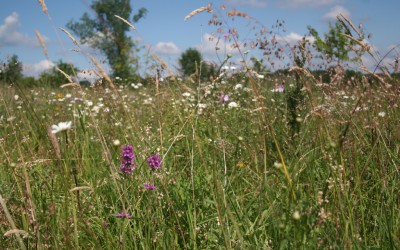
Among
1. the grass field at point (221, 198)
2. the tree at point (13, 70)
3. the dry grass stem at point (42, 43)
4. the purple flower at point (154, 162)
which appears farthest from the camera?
the tree at point (13, 70)

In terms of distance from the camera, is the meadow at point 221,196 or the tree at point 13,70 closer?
the meadow at point 221,196

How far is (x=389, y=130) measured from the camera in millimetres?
2068

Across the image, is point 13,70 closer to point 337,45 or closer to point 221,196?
point 221,196

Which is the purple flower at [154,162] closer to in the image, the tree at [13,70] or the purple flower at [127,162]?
the purple flower at [127,162]

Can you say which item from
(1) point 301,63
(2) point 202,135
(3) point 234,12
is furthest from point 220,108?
(3) point 234,12

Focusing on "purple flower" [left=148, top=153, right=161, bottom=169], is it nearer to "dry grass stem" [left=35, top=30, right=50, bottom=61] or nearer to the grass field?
the grass field

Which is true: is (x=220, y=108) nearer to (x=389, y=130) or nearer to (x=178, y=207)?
(x=389, y=130)

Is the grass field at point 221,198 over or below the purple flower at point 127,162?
below

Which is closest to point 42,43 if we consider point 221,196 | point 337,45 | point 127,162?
point 127,162

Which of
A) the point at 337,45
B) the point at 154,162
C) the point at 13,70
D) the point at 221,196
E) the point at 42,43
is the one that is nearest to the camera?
the point at 221,196

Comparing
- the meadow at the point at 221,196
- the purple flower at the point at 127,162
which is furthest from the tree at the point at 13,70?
the purple flower at the point at 127,162

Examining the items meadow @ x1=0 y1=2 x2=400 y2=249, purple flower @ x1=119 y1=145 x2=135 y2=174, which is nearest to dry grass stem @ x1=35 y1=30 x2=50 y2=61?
meadow @ x1=0 y1=2 x2=400 y2=249

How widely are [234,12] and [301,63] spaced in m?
0.80

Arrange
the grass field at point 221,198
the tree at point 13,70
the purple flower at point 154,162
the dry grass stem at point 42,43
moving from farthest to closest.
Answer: the tree at point 13,70
the purple flower at point 154,162
the dry grass stem at point 42,43
the grass field at point 221,198
